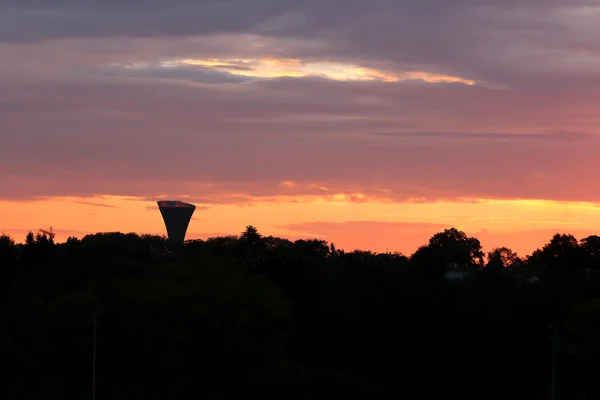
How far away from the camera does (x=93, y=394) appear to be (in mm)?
79062

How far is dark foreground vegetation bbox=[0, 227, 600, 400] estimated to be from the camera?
8662 centimetres

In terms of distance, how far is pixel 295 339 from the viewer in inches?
4183

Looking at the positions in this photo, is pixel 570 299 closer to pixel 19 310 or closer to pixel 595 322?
pixel 595 322

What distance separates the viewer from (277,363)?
90.0 metres

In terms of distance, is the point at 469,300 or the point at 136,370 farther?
the point at 469,300

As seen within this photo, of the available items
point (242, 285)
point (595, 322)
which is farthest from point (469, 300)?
point (242, 285)

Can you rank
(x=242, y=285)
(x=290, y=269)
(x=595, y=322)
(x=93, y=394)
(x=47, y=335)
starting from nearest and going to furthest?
1. (x=93, y=394)
2. (x=47, y=335)
3. (x=595, y=322)
4. (x=242, y=285)
5. (x=290, y=269)

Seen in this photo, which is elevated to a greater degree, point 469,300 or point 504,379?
point 469,300

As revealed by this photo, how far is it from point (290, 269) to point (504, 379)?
33548 mm

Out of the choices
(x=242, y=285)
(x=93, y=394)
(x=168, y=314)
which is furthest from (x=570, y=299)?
(x=93, y=394)

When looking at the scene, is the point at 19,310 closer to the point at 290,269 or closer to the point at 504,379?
the point at 290,269

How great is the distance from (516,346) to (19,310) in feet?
149

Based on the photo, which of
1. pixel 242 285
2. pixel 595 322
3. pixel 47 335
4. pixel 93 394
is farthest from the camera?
pixel 242 285

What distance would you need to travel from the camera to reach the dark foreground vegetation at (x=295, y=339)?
284ft
